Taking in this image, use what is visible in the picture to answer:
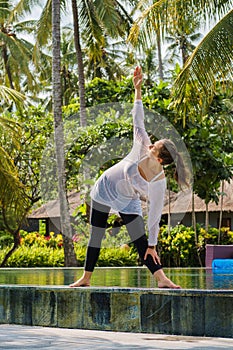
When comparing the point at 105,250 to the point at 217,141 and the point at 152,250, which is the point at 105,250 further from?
the point at 152,250

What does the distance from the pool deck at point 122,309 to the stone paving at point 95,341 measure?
0.35 ft

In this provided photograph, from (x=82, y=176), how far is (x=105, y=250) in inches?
89.2

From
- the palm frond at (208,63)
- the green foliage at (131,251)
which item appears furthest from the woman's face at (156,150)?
the green foliage at (131,251)

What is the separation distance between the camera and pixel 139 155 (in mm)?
6422

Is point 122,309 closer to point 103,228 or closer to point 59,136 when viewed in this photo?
point 103,228

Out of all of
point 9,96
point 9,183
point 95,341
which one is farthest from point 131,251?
point 95,341

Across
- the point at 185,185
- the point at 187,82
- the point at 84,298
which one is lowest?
the point at 84,298

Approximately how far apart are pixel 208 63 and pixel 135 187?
279 inches

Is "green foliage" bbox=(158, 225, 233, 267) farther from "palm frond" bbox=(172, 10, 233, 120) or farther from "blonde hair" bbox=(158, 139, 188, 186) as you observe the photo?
"blonde hair" bbox=(158, 139, 188, 186)

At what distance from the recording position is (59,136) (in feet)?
55.1

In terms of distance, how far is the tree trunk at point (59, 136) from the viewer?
16.8 metres

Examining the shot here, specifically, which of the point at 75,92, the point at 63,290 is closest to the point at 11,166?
the point at 63,290

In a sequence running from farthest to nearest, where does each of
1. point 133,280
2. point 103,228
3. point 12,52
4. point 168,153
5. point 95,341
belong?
1. point 12,52
2. point 133,280
3. point 103,228
4. point 168,153
5. point 95,341

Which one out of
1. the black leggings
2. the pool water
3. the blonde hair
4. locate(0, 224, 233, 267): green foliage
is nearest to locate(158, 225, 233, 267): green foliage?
locate(0, 224, 233, 267): green foliage
